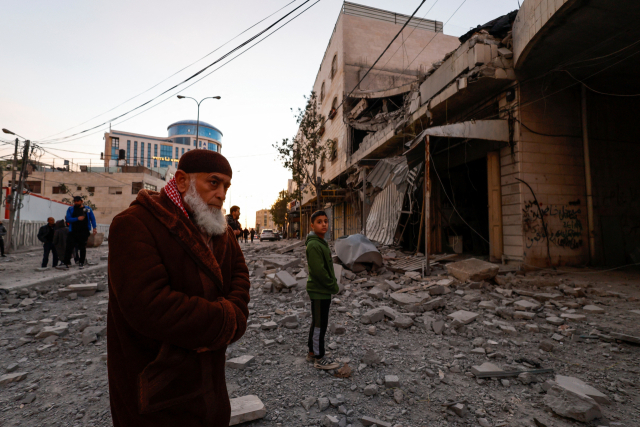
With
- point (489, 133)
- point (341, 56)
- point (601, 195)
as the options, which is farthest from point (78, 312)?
point (341, 56)

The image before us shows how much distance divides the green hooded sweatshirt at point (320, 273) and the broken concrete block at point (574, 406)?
6.57ft

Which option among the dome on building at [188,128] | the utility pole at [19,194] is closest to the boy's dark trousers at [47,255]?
the utility pole at [19,194]

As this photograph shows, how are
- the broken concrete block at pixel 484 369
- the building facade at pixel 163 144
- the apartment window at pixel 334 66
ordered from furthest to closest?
1. the building facade at pixel 163 144
2. the apartment window at pixel 334 66
3. the broken concrete block at pixel 484 369

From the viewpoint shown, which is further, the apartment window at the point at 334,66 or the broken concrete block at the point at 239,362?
the apartment window at the point at 334,66

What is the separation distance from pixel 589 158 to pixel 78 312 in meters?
11.8

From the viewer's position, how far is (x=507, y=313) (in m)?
4.73

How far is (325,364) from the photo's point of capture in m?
3.31

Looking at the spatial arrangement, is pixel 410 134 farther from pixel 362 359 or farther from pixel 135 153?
pixel 135 153

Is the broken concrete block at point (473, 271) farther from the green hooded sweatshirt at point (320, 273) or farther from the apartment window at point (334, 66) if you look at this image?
the apartment window at point (334, 66)

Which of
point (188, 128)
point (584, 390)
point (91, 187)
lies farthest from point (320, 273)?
point (188, 128)

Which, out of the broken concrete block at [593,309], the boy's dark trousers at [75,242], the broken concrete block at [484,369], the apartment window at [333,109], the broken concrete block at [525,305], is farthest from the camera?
the apartment window at [333,109]

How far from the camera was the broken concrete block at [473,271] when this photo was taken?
21.7 ft

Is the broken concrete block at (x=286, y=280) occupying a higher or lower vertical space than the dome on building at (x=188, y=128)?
lower

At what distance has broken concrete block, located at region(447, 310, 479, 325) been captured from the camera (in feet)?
14.5
